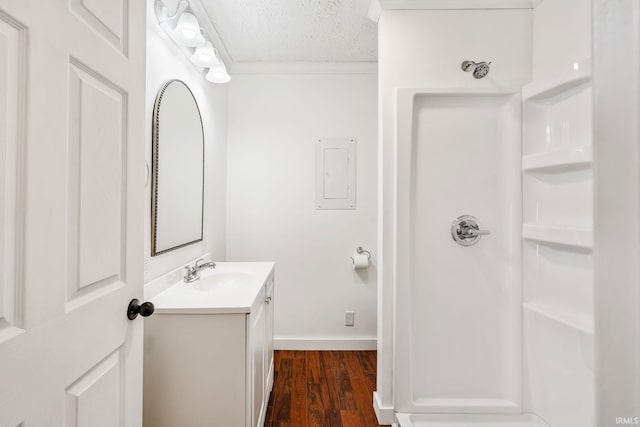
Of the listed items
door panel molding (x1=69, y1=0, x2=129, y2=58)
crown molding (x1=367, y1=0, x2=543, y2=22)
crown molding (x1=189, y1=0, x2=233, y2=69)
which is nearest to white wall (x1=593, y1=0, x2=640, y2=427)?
door panel molding (x1=69, y1=0, x2=129, y2=58)

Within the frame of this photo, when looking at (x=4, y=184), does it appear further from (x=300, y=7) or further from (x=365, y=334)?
(x=365, y=334)

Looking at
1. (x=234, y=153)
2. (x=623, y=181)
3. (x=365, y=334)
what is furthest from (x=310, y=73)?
(x=623, y=181)

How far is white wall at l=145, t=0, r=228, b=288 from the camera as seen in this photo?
1483 mm

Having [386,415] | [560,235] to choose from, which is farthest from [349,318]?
[560,235]

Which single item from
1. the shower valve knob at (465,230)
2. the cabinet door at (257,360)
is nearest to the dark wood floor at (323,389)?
the cabinet door at (257,360)

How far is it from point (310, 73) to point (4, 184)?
2461mm

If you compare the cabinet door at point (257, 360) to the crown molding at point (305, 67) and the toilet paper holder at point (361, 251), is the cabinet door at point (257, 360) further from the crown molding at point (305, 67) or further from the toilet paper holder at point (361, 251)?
the crown molding at point (305, 67)

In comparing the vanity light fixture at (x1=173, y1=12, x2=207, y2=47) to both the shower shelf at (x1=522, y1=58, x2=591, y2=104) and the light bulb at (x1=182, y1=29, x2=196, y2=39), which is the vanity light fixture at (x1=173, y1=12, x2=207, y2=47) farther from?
the shower shelf at (x1=522, y1=58, x2=591, y2=104)

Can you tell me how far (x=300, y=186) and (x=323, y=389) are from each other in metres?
1.55

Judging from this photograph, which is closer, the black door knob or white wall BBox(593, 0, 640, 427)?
white wall BBox(593, 0, 640, 427)

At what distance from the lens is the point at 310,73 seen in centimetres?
264

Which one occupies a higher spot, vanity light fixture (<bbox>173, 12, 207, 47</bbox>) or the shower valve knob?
vanity light fixture (<bbox>173, 12, 207, 47</bbox>)

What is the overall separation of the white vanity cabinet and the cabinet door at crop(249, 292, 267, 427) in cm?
7

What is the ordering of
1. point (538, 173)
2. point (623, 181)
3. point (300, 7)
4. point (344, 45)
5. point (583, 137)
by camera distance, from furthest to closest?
point (344, 45)
point (300, 7)
point (538, 173)
point (583, 137)
point (623, 181)
